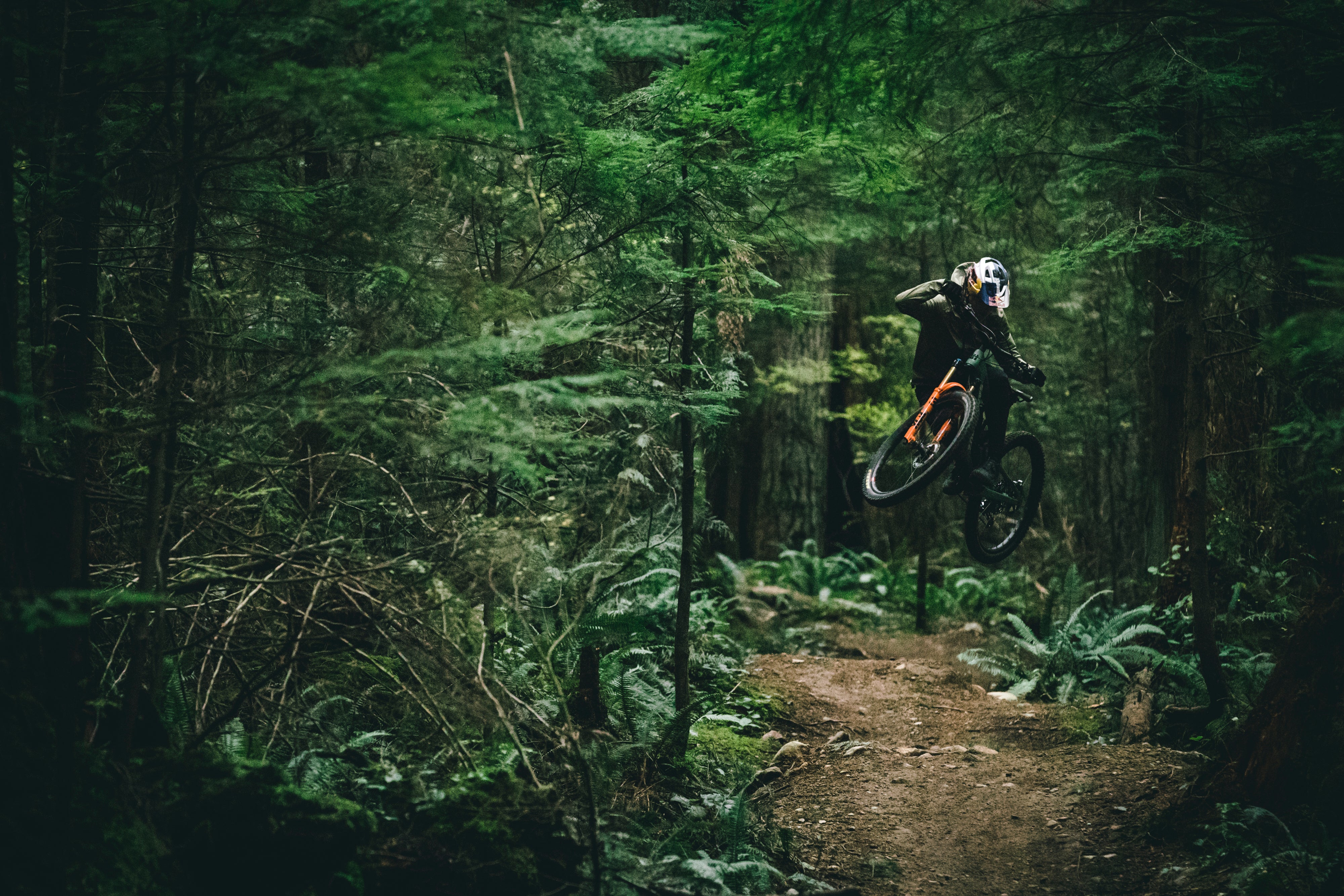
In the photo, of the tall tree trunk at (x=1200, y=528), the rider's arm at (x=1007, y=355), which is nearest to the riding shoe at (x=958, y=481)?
the rider's arm at (x=1007, y=355)

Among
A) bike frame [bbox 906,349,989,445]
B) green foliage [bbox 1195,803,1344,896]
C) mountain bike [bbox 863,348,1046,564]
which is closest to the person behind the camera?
green foliage [bbox 1195,803,1344,896]

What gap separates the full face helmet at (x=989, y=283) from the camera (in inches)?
249

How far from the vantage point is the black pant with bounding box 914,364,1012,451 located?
6.68 meters

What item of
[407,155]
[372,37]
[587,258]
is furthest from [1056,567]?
[372,37]

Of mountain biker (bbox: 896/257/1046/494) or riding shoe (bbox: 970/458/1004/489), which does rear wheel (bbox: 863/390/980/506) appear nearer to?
mountain biker (bbox: 896/257/1046/494)

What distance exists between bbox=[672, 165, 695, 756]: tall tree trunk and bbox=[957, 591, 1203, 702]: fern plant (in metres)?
4.65

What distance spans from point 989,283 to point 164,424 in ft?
17.7

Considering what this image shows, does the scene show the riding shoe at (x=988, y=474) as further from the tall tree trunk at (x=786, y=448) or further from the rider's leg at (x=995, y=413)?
the tall tree trunk at (x=786, y=448)

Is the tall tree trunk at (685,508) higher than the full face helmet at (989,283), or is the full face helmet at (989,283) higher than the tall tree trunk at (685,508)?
the full face helmet at (989,283)

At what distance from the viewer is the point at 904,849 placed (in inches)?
267

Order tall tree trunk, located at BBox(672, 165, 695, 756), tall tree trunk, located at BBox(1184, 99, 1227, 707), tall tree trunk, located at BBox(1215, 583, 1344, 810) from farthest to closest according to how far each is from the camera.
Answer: tall tree trunk, located at BBox(1184, 99, 1227, 707)
tall tree trunk, located at BBox(672, 165, 695, 756)
tall tree trunk, located at BBox(1215, 583, 1344, 810)

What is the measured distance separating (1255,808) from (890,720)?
3910 millimetres

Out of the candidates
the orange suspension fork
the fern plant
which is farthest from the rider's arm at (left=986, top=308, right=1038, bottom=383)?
the fern plant

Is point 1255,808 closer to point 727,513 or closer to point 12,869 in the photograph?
point 12,869
